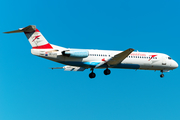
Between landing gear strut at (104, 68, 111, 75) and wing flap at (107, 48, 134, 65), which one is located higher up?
wing flap at (107, 48, 134, 65)

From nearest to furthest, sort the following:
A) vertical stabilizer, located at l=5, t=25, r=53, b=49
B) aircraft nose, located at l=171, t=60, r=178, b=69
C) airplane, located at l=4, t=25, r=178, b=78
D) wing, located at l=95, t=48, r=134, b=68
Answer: vertical stabilizer, located at l=5, t=25, r=53, b=49 < airplane, located at l=4, t=25, r=178, b=78 < wing, located at l=95, t=48, r=134, b=68 < aircraft nose, located at l=171, t=60, r=178, b=69

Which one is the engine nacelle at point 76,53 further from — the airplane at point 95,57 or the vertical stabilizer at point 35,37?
the vertical stabilizer at point 35,37

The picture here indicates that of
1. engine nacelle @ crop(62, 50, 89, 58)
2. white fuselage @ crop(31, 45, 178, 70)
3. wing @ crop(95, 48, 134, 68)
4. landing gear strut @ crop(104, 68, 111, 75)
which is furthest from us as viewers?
landing gear strut @ crop(104, 68, 111, 75)

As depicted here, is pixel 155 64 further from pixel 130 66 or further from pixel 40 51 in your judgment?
pixel 40 51

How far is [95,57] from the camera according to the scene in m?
31.4

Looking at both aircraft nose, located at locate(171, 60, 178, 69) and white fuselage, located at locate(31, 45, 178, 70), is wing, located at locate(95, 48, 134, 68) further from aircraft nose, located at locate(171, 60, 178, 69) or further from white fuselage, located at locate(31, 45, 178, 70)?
aircraft nose, located at locate(171, 60, 178, 69)

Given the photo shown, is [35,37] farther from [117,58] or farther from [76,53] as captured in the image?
[117,58]


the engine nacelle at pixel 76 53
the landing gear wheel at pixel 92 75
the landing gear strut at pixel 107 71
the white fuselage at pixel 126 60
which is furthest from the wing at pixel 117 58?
the landing gear wheel at pixel 92 75

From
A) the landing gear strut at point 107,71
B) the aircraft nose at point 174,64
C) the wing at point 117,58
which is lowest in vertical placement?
the landing gear strut at point 107,71

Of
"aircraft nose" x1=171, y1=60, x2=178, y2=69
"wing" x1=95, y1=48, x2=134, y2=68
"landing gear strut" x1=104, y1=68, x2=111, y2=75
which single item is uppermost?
"aircraft nose" x1=171, y1=60, x2=178, y2=69

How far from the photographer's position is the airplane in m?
29.2

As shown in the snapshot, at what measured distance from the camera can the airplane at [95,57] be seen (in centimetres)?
2917

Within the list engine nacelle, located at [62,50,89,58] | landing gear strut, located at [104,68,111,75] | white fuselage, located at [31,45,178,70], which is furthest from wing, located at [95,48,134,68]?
engine nacelle, located at [62,50,89,58]

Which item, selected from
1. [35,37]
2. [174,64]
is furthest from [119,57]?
[35,37]
